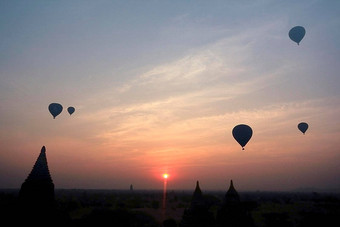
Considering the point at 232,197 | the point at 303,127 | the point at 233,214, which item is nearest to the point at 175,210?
the point at 303,127

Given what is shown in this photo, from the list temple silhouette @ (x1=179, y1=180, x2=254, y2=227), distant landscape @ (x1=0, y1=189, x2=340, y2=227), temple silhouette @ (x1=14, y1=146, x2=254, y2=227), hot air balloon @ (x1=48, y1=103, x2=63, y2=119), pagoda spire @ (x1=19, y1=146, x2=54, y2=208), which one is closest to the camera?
temple silhouette @ (x1=14, y1=146, x2=254, y2=227)

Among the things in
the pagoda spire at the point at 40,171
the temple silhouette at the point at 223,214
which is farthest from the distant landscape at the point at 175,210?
the temple silhouette at the point at 223,214

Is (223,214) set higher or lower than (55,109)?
lower

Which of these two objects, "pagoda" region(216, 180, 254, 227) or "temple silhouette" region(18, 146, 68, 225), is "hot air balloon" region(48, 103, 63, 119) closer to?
"temple silhouette" region(18, 146, 68, 225)

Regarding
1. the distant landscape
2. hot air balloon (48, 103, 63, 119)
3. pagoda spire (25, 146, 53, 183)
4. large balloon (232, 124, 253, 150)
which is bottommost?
pagoda spire (25, 146, 53, 183)

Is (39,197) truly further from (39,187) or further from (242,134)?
(242,134)

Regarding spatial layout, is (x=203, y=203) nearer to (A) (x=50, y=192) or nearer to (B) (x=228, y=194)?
(B) (x=228, y=194)

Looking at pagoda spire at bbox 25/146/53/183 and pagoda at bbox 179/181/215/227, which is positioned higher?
pagoda spire at bbox 25/146/53/183

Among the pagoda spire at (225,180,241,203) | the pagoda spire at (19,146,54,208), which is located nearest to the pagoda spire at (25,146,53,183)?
the pagoda spire at (19,146,54,208)
